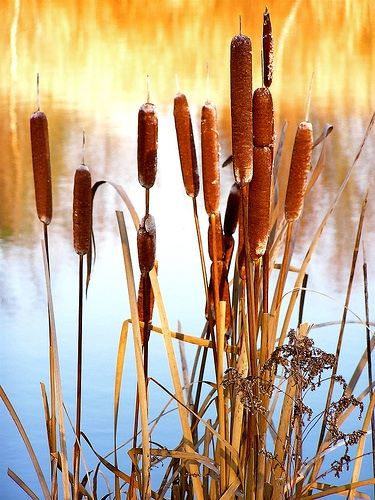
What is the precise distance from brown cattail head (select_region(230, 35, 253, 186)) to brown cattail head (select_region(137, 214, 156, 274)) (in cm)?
11

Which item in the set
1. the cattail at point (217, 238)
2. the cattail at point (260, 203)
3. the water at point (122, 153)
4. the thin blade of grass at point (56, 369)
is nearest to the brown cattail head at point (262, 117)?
the cattail at point (260, 203)

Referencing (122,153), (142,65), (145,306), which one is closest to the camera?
(145,306)

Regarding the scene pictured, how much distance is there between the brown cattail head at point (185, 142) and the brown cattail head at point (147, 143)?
Result: 7 centimetres

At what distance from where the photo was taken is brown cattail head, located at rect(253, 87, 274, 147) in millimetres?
1009

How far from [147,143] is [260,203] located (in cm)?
12

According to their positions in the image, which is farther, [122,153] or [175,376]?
[122,153]

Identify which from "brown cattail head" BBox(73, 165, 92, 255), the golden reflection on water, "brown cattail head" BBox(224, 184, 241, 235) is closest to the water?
the golden reflection on water

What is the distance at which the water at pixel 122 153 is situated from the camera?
2561 millimetres

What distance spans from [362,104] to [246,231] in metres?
4.08

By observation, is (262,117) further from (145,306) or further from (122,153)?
(122,153)

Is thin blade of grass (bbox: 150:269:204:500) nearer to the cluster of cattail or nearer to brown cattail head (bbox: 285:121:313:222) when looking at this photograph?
the cluster of cattail

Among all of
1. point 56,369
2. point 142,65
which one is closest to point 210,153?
point 56,369

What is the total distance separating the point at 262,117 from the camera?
3.32 feet

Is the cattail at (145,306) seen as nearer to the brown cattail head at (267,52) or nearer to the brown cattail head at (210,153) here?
the brown cattail head at (210,153)
